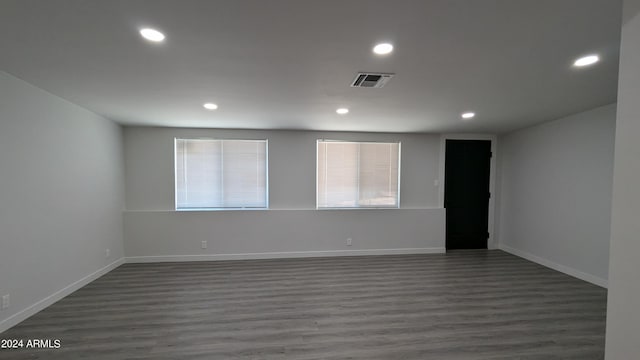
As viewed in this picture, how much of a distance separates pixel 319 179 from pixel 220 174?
1807mm

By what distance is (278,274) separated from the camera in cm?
400

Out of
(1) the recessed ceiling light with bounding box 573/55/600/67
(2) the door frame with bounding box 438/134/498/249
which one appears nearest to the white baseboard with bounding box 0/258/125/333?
(1) the recessed ceiling light with bounding box 573/55/600/67

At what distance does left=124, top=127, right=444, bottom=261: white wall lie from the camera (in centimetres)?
457

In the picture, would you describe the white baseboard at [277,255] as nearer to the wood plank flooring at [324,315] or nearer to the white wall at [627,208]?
the wood plank flooring at [324,315]

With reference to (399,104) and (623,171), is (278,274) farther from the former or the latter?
(623,171)

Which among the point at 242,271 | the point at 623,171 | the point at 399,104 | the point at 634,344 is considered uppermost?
the point at 399,104

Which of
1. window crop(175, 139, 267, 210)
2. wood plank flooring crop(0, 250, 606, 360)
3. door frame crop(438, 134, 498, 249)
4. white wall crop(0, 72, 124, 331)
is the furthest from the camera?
door frame crop(438, 134, 498, 249)

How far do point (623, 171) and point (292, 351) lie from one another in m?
2.38

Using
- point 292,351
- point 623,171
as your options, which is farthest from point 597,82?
point 292,351

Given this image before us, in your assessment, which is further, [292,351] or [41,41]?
[292,351]

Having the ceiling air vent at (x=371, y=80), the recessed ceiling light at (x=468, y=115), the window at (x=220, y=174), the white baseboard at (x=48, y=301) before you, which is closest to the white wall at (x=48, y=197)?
the white baseboard at (x=48, y=301)

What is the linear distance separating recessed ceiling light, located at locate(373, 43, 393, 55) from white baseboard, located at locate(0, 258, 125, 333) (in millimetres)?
3997

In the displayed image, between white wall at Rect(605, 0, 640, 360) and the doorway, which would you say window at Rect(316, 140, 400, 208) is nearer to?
the doorway

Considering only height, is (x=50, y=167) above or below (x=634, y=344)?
above
